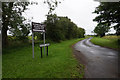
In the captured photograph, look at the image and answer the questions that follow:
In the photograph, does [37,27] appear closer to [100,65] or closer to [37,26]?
[37,26]

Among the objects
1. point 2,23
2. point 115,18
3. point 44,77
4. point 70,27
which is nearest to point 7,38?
point 2,23

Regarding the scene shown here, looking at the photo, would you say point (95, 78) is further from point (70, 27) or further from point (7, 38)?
point (70, 27)

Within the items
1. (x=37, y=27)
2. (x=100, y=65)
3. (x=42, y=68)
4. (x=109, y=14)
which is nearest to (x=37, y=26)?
(x=37, y=27)

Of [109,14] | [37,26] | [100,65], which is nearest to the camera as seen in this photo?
[100,65]

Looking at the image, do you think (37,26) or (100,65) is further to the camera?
(37,26)

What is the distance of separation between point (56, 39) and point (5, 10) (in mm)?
16589

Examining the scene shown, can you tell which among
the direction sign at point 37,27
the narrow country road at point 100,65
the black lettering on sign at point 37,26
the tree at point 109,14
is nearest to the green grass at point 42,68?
the narrow country road at point 100,65

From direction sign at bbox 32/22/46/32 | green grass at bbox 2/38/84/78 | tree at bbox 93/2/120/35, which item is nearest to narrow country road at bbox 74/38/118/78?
green grass at bbox 2/38/84/78

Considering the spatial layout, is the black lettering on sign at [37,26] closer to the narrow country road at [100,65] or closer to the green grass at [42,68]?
the green grass at [42,68]


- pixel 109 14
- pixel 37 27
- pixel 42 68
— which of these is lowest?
pixel 42 68

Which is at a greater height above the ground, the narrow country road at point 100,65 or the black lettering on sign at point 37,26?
the black lettering on sign at point 37,26

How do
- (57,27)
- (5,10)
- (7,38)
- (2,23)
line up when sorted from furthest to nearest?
(57,27)
(7,38)
(2,23)
(5,10)

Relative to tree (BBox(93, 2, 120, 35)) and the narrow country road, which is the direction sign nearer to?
the narrow country road

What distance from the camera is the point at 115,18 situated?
13.6 meters
